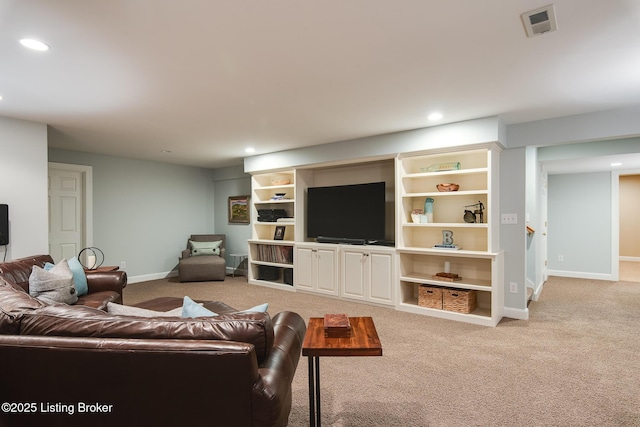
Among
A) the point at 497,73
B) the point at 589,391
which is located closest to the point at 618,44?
the point at 497,73

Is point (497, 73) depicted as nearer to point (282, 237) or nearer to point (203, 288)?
point (282, 237)

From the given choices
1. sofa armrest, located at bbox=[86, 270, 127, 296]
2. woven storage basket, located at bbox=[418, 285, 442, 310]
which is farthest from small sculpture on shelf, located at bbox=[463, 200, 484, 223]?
sofa armrest, located at bbox=[86, 270, 127, 296]

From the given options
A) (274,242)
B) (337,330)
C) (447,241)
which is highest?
(447,241)

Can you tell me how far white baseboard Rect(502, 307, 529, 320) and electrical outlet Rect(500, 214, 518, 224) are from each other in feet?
3.34

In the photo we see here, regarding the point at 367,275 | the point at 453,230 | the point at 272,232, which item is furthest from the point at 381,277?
the point at 272,232

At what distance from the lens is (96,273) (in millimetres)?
3588

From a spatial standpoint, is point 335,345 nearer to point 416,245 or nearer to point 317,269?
point 416,245

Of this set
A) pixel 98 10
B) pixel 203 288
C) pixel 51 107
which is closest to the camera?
pixel 98 10

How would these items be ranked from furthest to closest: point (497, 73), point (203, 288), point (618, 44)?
point (203, 288), point (497, 73), point (618, 44)

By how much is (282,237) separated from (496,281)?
135 inches

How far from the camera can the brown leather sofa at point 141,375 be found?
3.98 ft

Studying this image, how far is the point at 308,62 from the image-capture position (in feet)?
7.78

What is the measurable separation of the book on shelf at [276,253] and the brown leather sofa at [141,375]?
4.35 meters

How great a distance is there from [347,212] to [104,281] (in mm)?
3128
